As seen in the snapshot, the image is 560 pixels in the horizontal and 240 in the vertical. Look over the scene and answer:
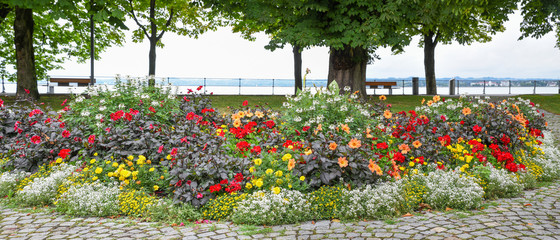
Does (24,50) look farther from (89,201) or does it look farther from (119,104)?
(89,201)

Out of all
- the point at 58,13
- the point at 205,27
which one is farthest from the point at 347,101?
the point at 205,27

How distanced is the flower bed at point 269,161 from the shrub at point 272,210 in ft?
0.04

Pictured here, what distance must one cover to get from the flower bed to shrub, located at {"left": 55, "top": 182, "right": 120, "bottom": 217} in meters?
0.01

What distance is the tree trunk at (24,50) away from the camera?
16.2 m

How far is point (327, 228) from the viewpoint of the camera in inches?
171

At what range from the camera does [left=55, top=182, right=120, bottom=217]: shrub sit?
4852mm

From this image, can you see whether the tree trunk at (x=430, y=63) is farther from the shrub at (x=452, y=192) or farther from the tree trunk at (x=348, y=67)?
the shrub at (x=452, y=192)

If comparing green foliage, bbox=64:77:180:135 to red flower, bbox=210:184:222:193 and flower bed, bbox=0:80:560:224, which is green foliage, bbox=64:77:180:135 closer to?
flower bed, bbox=0:80:560:224

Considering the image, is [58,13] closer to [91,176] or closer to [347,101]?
[91,176]

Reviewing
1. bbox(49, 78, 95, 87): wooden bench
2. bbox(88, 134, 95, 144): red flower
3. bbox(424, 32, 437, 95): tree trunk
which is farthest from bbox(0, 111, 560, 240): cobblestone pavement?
bbox(424, 32, 437, 95): tree trunk

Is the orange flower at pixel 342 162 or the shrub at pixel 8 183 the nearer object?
the orange flower at pixel 342 162

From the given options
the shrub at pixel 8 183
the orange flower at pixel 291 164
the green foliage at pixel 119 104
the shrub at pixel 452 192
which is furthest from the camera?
the green foliage at pixel 119 104

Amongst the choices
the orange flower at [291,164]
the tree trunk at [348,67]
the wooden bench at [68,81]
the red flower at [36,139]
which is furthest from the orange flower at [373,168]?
the wooden bench at [68,81]

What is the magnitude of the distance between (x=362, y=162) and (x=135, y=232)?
264 centimetres
